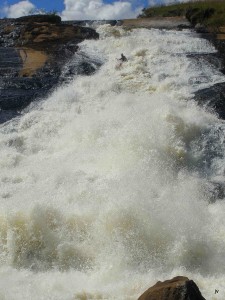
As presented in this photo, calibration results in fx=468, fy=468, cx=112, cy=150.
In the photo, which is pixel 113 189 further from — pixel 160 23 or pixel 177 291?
pixel 160 23

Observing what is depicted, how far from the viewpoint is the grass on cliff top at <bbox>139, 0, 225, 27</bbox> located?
79.3ft

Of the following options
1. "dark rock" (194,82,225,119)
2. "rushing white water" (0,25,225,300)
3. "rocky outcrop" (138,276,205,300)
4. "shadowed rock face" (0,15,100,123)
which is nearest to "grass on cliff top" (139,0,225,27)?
"shadowed rock face" (0,15,100,123)

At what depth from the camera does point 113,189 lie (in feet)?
31.9

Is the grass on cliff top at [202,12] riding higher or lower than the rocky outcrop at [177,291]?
lower

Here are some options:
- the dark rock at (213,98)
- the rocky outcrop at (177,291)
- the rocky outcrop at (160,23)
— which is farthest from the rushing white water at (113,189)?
the rocky outcrop at (160,23)

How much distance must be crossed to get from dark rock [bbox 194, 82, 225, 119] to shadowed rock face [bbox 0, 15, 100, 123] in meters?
4.74

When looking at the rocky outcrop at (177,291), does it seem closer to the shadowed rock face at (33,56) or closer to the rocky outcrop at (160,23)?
the shadowed rock face at (33,56)

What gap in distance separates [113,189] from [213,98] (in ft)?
19.3

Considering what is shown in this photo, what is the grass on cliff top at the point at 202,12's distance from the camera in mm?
24181

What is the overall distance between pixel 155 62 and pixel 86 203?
9.43 metres

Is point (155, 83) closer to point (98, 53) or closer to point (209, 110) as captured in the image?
point (209, 110)

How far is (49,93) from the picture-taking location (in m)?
15.9

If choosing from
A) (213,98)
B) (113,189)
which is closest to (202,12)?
(213,98)

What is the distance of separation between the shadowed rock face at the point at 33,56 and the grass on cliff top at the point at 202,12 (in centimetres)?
617
